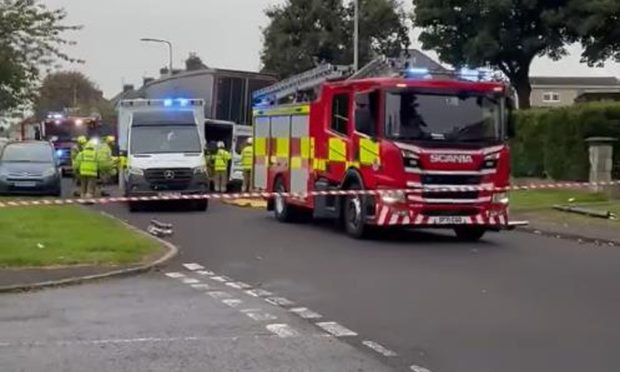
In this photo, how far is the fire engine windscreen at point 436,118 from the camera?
56.9ft

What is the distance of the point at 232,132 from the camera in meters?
34.2

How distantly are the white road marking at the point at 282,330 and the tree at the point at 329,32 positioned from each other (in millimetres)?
48644

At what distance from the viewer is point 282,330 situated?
9.58 m

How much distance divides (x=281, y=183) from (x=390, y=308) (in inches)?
470

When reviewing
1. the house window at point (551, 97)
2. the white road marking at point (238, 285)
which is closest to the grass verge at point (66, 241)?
the white road marking at point (238, 285)

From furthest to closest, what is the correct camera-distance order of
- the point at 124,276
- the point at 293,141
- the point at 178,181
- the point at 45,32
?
1. the point at 45,32
2. the point at 178,181
3. the point at 293,141
4. the point at 124,276

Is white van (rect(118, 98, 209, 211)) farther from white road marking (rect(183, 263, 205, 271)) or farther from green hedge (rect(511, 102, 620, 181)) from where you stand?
white road marking (rect(183, 263, 205, 271))

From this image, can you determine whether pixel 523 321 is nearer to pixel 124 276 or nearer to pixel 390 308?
pixel 390 308

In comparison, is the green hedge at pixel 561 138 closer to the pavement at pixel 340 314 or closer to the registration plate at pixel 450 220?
the registration plate at pixel 450 220

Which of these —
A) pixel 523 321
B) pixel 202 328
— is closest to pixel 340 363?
pixel 202 328

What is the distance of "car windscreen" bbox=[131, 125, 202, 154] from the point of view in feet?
85.5

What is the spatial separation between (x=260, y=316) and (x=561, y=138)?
66.1 feet

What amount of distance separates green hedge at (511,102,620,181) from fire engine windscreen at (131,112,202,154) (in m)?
7.60

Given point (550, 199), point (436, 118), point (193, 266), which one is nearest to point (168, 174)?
point (550, 199)
